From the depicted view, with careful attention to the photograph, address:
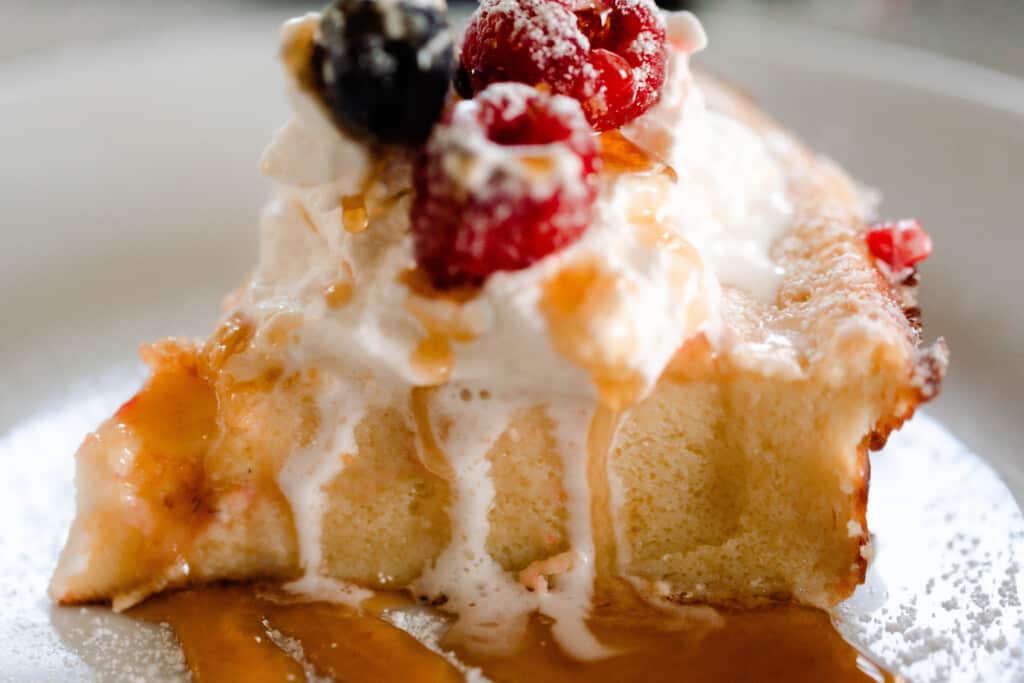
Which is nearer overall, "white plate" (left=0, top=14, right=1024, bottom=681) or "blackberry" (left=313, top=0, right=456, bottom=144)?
"blackberry" (left=313, top=0, right=456, bottom=144)

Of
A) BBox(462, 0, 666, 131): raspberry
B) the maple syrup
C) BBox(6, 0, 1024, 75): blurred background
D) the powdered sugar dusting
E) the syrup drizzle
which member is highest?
BBox(462, 0, 666, 131): raspberry

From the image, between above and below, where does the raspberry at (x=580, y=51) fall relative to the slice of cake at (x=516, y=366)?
above

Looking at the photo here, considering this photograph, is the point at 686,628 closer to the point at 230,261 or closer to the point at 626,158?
the point at 626,158

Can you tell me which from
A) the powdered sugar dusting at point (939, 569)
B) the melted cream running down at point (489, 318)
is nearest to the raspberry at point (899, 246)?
the melted cream running down at point (489, 318)

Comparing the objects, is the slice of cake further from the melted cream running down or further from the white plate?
the white plate

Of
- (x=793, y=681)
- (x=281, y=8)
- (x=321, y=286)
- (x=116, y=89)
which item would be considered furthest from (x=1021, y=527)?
(x=281, y=8)

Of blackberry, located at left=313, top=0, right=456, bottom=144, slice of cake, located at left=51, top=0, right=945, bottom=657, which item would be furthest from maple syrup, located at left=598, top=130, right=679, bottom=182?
blackberry, located at left=313, top=0, right=456, bottom=144

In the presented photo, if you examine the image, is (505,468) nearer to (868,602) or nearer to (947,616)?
(868,602)

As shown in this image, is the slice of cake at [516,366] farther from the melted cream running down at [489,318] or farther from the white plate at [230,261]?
the white plate at [230,261]
